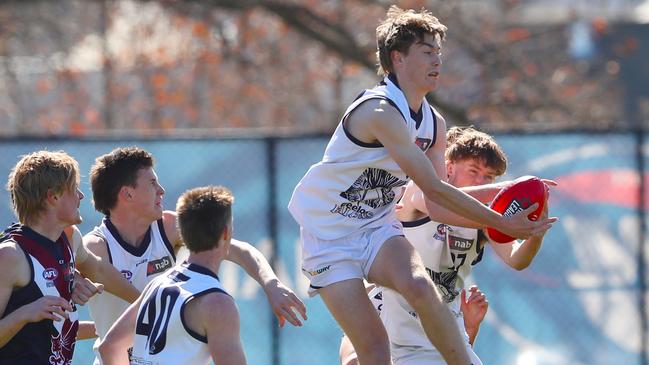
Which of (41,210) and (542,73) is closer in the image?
(41,210)

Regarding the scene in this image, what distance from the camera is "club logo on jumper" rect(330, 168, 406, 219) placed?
4.98 metres

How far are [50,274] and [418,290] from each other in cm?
146

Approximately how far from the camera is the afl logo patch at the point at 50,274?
445 cm

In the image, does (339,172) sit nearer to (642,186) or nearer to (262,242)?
(262,242)

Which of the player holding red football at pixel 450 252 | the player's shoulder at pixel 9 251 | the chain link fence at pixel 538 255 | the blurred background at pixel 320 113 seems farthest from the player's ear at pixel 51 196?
the chain link fence at pixel 538 255

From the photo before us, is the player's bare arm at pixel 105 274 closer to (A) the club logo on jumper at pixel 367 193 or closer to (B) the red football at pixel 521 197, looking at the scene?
(A) the club logo on jumper at pixel 367 193

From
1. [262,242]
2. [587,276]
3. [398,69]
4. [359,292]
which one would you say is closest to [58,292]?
[359,292]

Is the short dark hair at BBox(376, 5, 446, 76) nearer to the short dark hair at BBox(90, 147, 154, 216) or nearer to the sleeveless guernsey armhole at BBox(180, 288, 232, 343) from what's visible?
the short dark hair at BBox(90, 147, 154, 216)

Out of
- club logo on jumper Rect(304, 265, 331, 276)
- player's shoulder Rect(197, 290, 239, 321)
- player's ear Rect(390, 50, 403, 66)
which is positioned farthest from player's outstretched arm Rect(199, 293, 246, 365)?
player's ear Rect(390, 50, 403, 66)

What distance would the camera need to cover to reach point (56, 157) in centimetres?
459

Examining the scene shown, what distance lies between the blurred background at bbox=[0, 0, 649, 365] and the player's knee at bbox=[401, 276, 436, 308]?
12.6ft

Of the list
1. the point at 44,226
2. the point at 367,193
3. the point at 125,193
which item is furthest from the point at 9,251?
the point at 367,193

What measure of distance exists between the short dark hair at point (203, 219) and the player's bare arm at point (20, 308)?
1.75ft

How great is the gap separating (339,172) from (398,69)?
529mm
